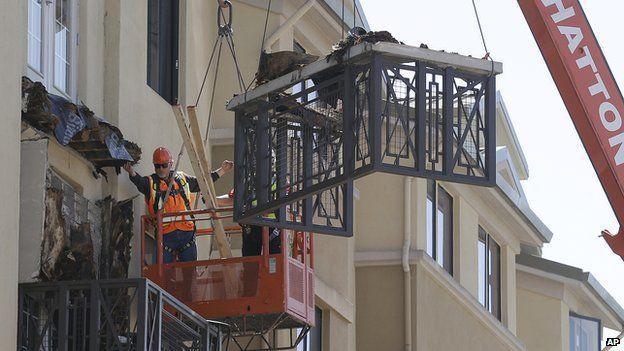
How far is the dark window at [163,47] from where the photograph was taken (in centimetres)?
2577

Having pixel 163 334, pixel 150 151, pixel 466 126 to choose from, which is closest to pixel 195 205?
pixel 150 151

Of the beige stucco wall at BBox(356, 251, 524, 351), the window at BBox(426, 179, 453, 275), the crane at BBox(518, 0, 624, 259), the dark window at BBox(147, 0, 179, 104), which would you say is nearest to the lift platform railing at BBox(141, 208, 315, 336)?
the dark window at BBox(147, 0, 179, 104)

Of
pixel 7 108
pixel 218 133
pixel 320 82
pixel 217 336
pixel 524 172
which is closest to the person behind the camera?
pixel 7 108

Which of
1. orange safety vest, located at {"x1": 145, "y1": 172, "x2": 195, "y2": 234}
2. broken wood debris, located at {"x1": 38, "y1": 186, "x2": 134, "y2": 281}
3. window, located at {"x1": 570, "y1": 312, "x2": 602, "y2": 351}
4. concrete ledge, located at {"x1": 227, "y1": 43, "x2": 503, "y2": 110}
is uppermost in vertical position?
concrete ledge, located at {"x1": 227, "y1": 43, "x2": 503, "y2": 110}

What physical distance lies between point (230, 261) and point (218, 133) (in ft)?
19.9

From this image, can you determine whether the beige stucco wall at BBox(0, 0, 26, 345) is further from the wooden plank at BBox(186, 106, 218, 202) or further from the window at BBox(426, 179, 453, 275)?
the window at BBox(426, 179, 453, 275)

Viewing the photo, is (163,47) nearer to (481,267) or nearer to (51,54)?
(51,54)

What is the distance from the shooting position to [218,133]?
28.8m

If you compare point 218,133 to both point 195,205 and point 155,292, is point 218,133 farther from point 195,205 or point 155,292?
point 155,292

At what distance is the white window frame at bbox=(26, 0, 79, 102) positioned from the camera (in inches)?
860

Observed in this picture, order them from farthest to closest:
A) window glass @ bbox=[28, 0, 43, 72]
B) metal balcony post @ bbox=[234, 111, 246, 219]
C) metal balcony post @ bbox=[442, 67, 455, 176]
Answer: window glass @ bbox=[28, 0, 43, 72]
metal balcony post @ bbox=[234, 111, 246, 219]
metal balcony post @ bbox=[442, 67, 455, 176]

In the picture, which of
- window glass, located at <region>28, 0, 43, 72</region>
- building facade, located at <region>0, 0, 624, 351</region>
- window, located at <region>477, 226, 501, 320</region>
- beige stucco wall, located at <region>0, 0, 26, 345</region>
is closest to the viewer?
beige stucco wall, located at <region>0, 0, 26, 345</region>

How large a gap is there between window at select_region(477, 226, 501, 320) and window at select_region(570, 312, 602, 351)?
428cm

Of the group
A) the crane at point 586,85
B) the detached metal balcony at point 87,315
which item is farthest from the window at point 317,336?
the detached metal balcony at point 87,315
